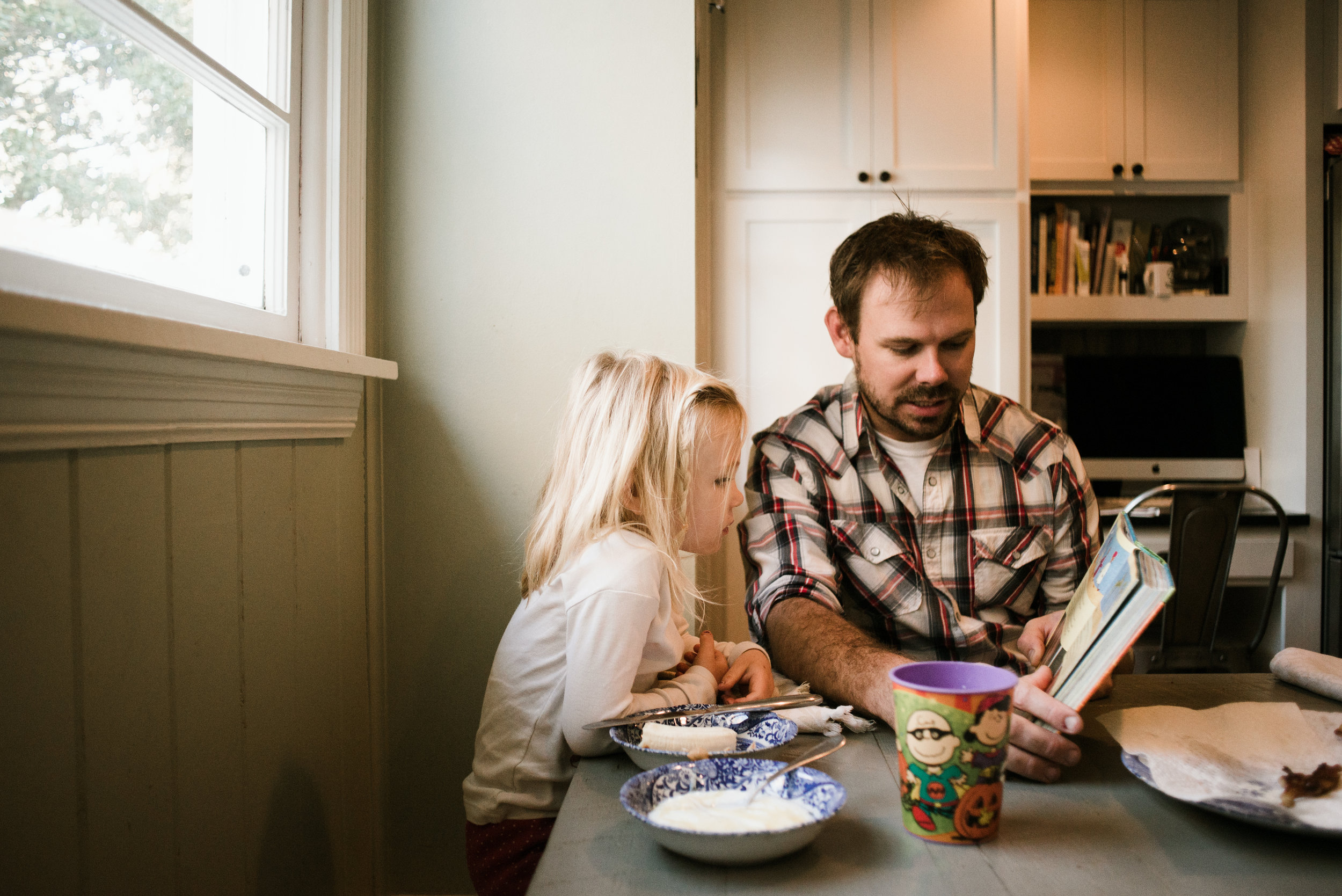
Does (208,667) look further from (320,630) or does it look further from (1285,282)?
(1285,282)

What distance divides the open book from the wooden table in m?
0.09

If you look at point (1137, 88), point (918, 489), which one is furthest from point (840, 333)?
point (1137, 88)

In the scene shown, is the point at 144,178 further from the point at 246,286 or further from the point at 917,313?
the point at 917,313

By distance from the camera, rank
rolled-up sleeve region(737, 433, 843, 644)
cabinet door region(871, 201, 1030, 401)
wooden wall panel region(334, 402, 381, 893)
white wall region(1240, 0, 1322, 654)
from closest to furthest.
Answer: rolled-up sleeve region(737, 433, 843, 644) → wooden wall panel region(334, 402, 381, 893) → cabinet door region(871, 201, 1030, 401) → white wall region(1240, 0, 1322, 654)

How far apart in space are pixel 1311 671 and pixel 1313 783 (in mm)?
431

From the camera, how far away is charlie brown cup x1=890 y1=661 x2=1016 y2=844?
60cm

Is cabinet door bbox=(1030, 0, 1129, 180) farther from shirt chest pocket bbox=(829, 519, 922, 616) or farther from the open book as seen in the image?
the open book

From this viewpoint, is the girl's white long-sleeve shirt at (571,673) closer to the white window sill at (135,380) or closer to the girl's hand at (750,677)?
the girl's hand at (750,677)

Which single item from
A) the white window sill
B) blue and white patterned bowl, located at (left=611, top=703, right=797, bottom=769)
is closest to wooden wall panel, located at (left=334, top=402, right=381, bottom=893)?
the white window sill

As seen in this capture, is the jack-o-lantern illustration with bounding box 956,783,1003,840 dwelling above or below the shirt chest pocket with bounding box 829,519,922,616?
below

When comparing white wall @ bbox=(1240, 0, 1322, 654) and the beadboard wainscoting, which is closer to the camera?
the beadboard wainscoting

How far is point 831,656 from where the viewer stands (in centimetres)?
106

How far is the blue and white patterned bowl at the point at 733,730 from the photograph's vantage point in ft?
2.55

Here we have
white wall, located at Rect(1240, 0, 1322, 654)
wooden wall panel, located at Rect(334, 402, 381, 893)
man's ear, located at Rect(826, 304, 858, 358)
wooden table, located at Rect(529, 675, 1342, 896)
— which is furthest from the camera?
white wall, located at Rect(1240, 0, 1322, 654)
